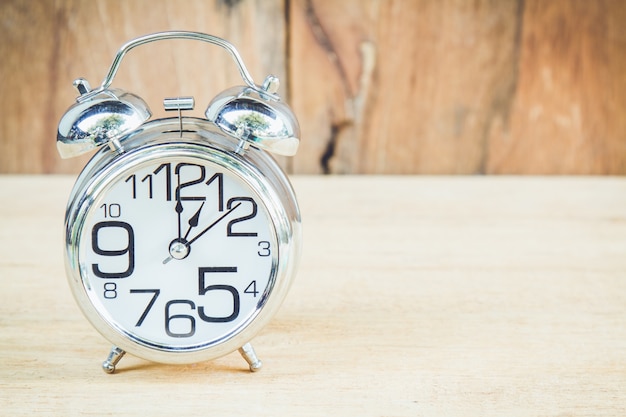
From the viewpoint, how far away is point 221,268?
0.70 metres

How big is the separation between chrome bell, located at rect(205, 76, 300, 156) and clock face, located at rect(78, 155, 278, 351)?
1.7 inches

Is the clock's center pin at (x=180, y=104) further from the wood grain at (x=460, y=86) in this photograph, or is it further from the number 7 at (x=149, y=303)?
the wood grain at (x=460, y=86)

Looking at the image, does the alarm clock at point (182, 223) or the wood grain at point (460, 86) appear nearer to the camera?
the alarm clock at point (182, 223)

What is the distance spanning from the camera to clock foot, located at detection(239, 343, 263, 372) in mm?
698

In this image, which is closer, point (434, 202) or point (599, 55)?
point (434, 202)

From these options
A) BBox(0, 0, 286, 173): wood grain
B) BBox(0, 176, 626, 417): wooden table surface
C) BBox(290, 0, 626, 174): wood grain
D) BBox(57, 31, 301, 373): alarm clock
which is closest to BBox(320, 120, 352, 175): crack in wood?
BBox(290, 0, 626, 174): wood grain

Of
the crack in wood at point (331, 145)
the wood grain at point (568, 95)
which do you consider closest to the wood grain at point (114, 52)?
the crack in wood at point (331, 145)

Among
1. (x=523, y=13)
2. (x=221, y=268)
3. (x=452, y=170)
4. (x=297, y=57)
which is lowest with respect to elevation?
(x=452, y=170)

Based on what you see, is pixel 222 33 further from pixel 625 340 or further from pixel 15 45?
pixel 625 340

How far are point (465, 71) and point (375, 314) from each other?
929 mm

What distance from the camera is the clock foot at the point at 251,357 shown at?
70 cm

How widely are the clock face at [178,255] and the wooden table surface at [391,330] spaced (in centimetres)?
5

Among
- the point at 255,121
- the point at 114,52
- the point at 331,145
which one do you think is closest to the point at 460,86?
the point at 331,145

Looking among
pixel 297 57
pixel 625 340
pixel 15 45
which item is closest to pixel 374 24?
pixel 297 57
